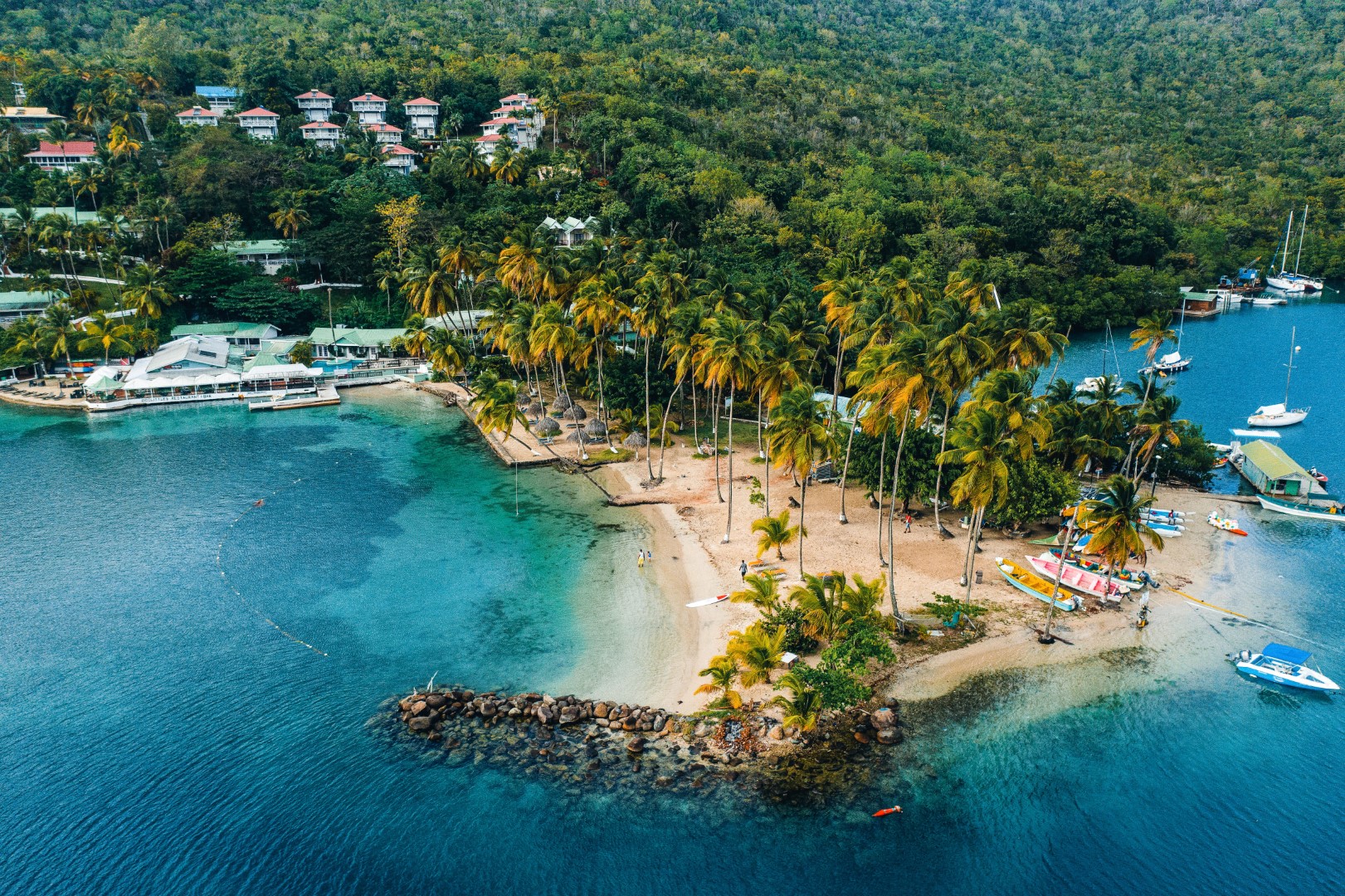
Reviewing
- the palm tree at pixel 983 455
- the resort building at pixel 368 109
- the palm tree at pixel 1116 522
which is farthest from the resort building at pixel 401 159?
the palm tree at pixel 1116 522

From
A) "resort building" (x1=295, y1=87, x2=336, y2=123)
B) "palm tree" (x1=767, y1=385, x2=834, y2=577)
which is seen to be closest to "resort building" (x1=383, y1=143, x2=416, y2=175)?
"resort building" (x1=295, y1=87, x2=336, y2=123)

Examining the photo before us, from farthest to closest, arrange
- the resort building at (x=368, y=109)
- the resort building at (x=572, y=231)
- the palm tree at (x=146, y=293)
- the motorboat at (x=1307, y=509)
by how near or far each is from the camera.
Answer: the resort building at (x=368, y=109) < the resort building at (x=572, y=231) < the palm tree at (x=146, y=293) < the motorboat at (x=1307, y=509)

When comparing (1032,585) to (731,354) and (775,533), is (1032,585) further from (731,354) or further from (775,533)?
(731,354)

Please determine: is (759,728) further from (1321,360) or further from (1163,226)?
(1163,226)

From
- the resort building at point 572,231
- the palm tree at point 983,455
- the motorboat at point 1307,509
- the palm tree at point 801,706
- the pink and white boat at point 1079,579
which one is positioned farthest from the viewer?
the resort building at point 572,231

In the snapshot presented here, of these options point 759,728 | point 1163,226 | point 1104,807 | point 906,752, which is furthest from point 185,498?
point 1163,226

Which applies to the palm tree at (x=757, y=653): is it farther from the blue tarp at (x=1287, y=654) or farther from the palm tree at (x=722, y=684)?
the blue tarp at (x=1287, y=654)

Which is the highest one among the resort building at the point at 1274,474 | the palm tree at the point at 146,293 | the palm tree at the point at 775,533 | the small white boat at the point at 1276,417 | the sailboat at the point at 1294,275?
→ the sailboat at the point at 1294,275
